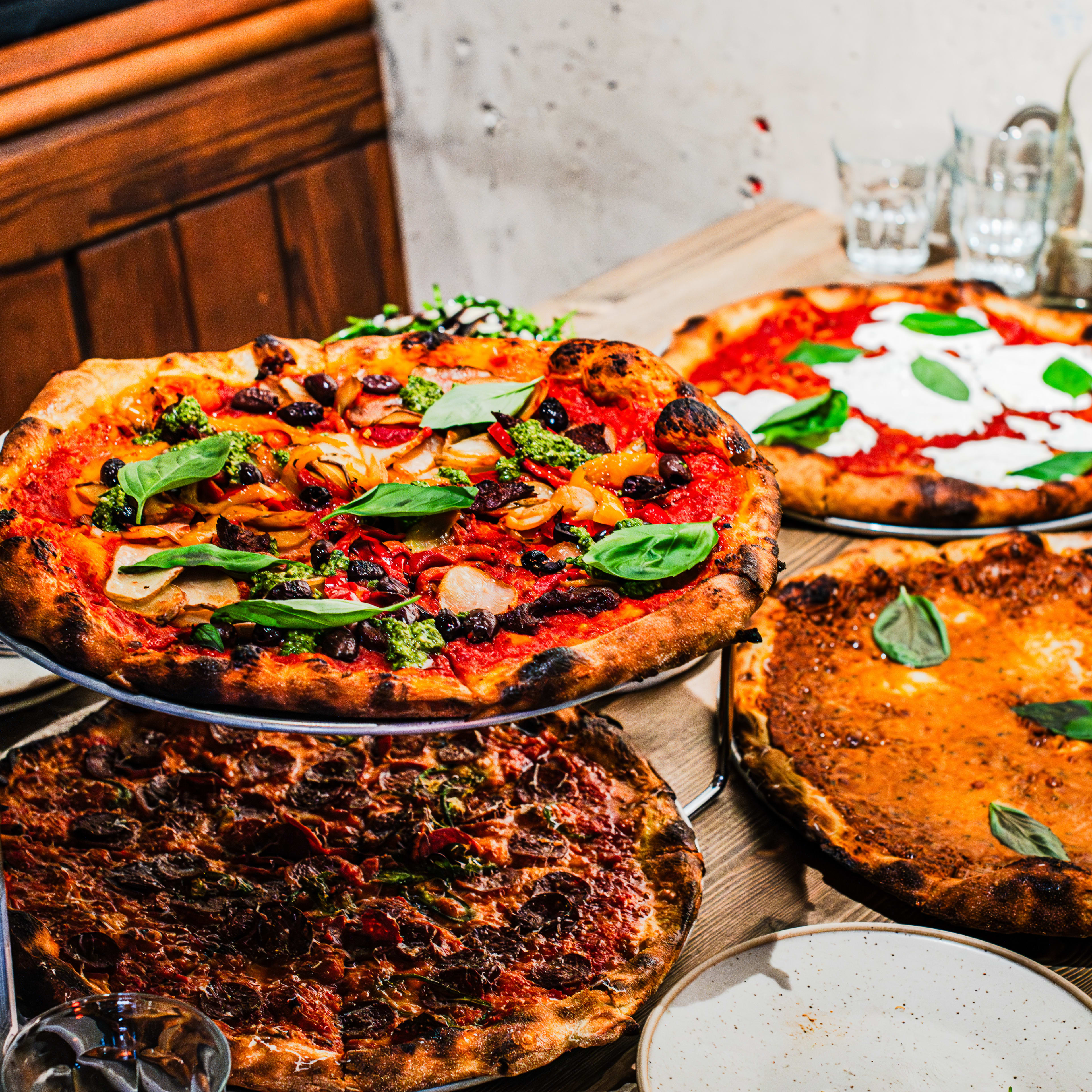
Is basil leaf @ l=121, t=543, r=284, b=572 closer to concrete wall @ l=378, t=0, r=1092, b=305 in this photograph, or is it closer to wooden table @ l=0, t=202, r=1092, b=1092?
wooden table @ l=0, t=202, r=1092, b=1092

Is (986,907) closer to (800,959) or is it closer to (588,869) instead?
(800,959)

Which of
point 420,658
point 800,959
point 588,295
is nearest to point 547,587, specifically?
point 420,658

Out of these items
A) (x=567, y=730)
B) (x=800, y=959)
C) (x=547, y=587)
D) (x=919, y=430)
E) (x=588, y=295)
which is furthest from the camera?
(x=588, y=295)

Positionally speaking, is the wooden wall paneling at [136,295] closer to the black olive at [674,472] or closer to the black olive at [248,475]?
the black olive at [248,475]

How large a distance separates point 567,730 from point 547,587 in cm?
27

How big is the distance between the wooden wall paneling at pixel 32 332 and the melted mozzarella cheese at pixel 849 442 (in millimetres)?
1857

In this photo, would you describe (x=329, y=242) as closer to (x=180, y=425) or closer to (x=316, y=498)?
(x=180, y=425)


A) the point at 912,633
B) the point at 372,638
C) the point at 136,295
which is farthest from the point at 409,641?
the point at 136,295

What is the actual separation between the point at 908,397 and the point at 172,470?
1.36 m

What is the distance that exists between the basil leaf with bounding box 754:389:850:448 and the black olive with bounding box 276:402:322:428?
2.62 feet

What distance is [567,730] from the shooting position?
1478mm

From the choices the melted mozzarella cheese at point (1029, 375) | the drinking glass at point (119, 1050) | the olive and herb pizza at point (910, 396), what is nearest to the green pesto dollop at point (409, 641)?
the drinking glass at point (119, 1050)

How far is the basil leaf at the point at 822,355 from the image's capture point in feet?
7.35

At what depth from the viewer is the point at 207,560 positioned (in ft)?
3.79
